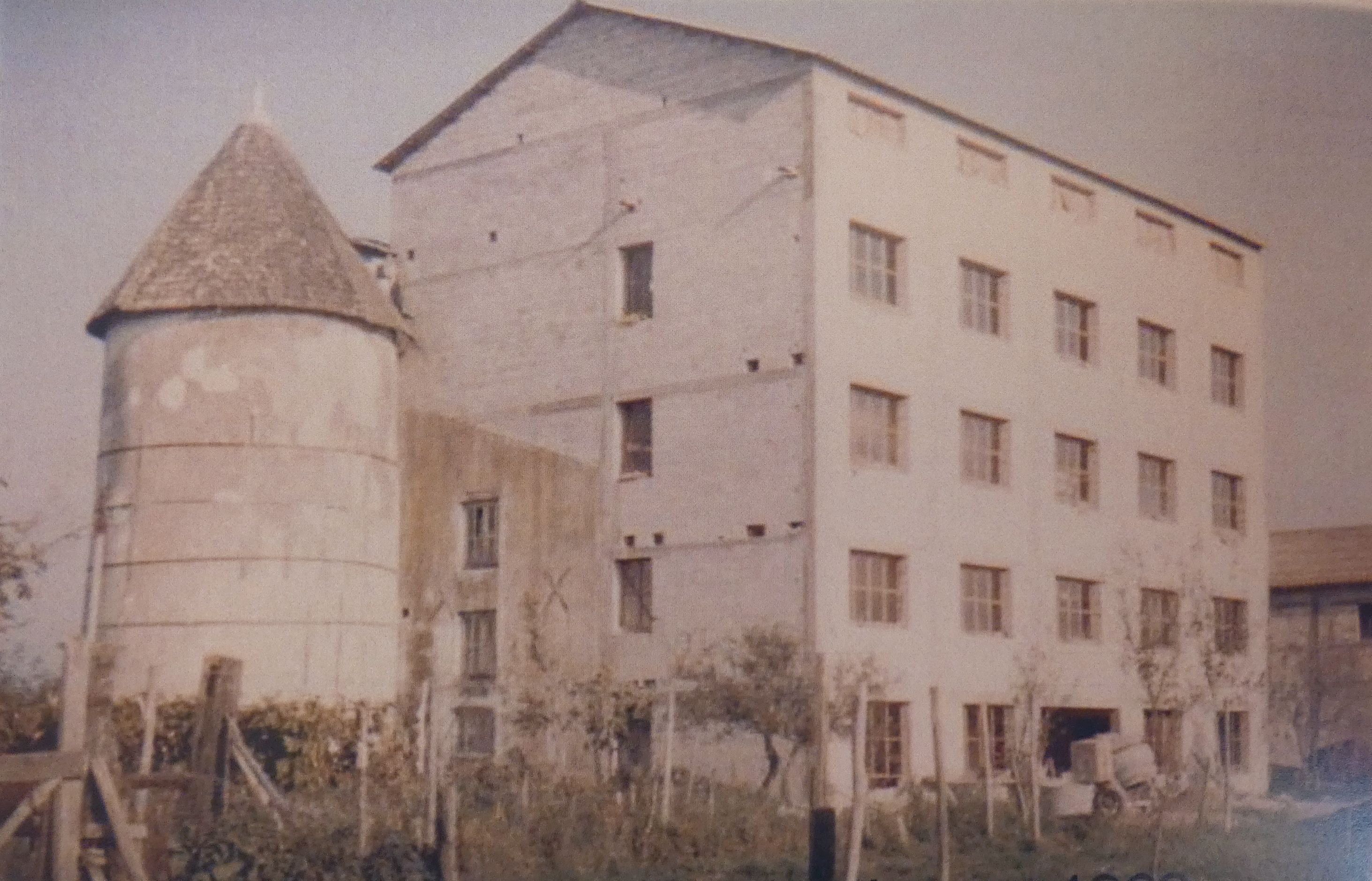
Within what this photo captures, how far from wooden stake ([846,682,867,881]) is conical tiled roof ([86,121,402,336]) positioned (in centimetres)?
642

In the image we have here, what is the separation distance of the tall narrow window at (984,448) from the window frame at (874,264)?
4.78 feet

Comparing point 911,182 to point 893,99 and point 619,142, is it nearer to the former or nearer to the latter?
point 893,99

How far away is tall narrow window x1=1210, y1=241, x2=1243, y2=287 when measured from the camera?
1367 cm

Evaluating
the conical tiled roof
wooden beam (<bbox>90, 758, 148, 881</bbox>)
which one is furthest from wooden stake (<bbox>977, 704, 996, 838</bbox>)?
the conical tiled roof

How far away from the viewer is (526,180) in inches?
687

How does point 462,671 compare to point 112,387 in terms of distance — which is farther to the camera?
point 462,671

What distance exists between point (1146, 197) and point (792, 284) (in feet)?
12.2

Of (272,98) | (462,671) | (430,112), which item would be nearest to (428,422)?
(462,671)

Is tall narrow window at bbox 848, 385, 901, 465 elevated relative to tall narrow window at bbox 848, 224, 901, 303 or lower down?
lower down

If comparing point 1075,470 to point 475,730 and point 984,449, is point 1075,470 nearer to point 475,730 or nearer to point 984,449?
point 984,449

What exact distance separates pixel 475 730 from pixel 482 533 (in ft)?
6.18

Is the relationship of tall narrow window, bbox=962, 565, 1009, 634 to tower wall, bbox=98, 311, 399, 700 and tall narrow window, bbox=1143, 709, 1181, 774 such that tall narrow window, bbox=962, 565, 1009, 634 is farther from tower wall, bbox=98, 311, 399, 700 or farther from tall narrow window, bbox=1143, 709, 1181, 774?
tower wall, bbox=98, 311, 399, 700

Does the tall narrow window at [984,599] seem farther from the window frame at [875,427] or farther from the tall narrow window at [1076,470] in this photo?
the window frame at [875,427]

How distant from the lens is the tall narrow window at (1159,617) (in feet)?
57.5
